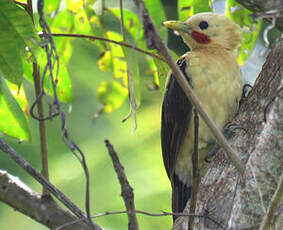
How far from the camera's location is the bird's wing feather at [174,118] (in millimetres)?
3594

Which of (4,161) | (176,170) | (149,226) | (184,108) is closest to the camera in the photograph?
(184,108)

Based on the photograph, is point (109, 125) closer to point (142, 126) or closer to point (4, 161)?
point (142, 126)

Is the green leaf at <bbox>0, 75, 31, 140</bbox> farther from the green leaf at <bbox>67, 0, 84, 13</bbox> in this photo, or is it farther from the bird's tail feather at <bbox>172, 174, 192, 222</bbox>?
the bird's tail feather at <bbox>172, 174, 192, 222</bbox>

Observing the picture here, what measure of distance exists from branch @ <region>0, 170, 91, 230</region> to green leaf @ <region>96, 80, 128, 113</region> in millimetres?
1188

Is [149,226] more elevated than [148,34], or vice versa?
[148,34]

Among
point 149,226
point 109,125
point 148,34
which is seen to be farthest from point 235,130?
point 109,125

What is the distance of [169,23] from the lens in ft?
12.4

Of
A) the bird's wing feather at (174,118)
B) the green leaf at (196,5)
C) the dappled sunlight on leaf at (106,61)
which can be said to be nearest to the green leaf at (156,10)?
the green leaf at (196,5)

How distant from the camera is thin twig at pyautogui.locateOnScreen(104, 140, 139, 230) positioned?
1.76 metres

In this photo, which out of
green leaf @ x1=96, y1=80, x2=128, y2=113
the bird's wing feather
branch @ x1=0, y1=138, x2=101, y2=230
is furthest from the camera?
green leaf @ x1=96, y1=80, x2=128, y2=113

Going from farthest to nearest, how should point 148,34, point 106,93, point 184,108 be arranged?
point 106,93
point 184,108
point 148,34

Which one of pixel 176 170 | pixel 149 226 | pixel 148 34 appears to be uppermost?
pixel 148 34

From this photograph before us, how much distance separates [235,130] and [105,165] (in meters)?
3.54

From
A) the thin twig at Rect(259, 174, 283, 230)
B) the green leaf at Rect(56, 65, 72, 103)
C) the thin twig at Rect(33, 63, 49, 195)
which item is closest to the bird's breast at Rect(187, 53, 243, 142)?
the green leaf at Rect(56, 65, 72, 103)
